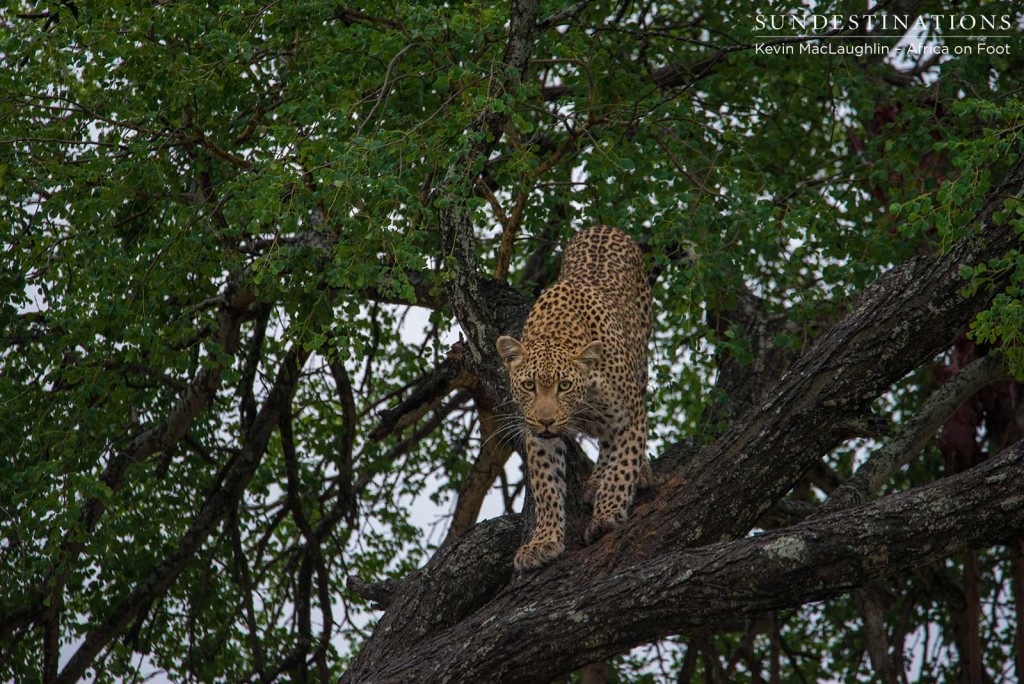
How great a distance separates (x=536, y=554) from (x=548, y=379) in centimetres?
94

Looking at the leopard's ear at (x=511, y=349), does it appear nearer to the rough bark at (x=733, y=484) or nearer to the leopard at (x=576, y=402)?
the leopard at (x=576, y=402)

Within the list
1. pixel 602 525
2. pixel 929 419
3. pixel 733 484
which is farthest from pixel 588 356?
pixel 929 419

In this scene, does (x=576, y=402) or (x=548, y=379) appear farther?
(x=576, y=402)

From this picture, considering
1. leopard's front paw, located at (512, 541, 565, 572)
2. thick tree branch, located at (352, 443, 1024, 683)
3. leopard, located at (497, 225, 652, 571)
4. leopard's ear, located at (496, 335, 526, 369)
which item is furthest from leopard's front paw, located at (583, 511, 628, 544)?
leopard's ear, located at (496, 335, 526, 369)

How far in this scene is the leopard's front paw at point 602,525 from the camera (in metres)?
6.66

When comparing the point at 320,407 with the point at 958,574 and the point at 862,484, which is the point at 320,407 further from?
the point at 958,574

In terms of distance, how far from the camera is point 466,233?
702 cm

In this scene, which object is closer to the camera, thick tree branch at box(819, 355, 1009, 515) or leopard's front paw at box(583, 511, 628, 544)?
leopard's front paw at box(583, 511, 628, 544)

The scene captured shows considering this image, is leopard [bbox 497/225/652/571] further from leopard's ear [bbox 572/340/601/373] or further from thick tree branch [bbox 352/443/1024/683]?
thick tree branch [bbox 352/443/1024/683]

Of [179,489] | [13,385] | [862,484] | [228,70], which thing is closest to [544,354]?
[862,484]

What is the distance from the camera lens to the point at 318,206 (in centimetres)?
812

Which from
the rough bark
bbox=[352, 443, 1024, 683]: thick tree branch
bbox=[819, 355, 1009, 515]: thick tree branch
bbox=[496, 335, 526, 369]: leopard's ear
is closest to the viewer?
bbox=[352, 443, 1024, 683]: thick tree branch

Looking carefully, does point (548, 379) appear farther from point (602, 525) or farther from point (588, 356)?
point (602, 525)

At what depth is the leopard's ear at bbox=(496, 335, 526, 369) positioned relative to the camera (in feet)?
23.0
